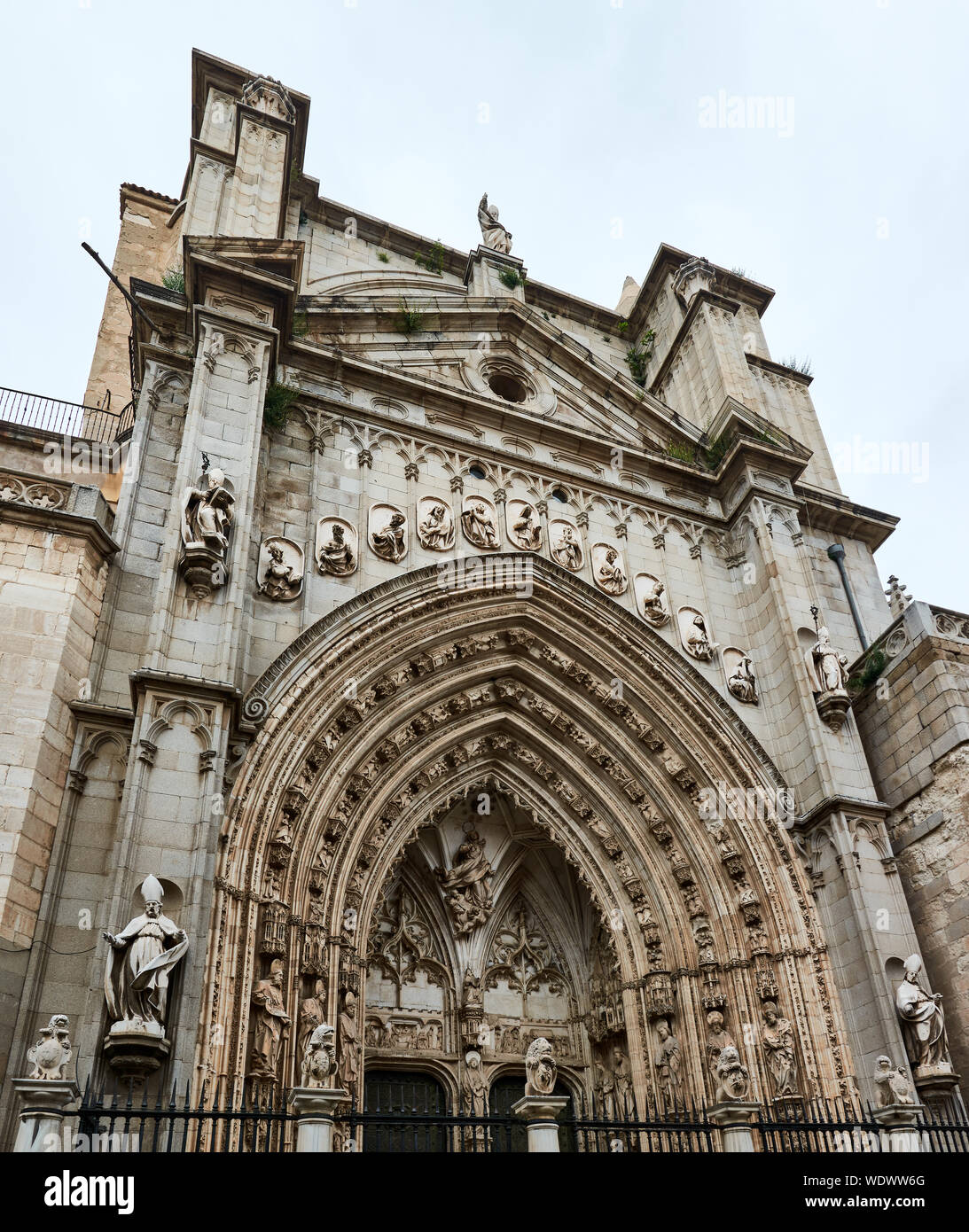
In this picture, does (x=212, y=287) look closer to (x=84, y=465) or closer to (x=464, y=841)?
(x=84, y=465)

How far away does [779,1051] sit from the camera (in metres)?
11.1

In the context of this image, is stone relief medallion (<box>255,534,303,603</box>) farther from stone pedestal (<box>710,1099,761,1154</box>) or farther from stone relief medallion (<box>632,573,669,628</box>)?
stone pedestal (<box>710,1099,761,1154</box>)

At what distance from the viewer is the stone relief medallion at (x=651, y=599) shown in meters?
14.1

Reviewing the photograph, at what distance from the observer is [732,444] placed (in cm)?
1603

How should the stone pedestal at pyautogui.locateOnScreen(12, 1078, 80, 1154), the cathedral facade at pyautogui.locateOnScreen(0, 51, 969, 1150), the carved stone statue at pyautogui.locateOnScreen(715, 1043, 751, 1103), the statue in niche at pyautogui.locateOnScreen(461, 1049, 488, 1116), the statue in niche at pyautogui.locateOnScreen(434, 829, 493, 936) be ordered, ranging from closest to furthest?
1. the stone pedestal at pyautogui.locateOnScreen(12, 1078, 80, 1154)
2. the carved stone statue at pyautogui.locateOnScreen(715, 1043, 751, 1103)
3. the cathedral facade at pyautogui.locateOnScreen(0, 51, 969, 1150)
4. the statue in niche at pyautogui.locateOnScreen(461, 1049, 488, 1116)
5. the statue in niche at pyautogui.locateOnScreen(434, 829, 493, 936)

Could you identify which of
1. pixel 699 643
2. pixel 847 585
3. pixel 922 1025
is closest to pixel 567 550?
pixel 699 643

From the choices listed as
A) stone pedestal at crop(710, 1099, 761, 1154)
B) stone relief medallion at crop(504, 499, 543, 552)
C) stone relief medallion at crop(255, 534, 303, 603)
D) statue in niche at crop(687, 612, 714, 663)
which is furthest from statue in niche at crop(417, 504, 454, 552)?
stone pedestal at crop(710, 1099, 761, 1154)

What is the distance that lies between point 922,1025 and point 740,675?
5.15m

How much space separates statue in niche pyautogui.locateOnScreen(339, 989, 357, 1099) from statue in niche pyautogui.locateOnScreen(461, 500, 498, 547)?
619cm

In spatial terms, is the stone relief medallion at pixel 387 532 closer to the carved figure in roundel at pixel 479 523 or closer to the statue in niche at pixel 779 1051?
the carved figure in roundel at pixel 479 523

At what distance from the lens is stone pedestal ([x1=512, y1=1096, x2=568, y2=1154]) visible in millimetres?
6992

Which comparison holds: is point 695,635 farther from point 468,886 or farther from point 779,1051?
point 779,1051
